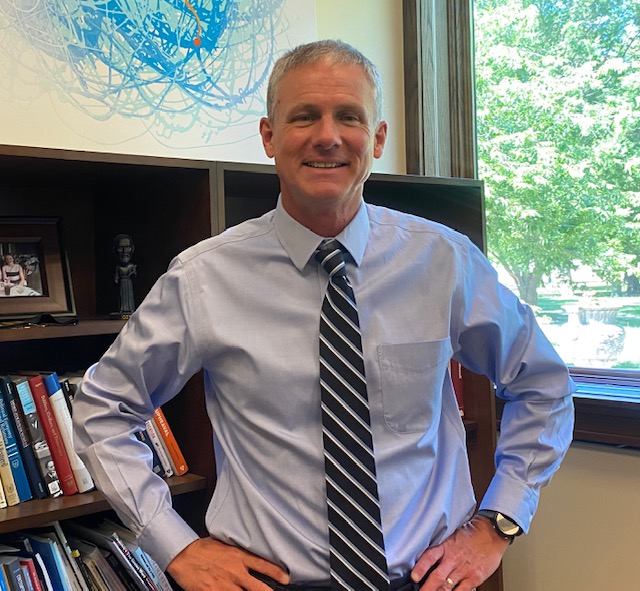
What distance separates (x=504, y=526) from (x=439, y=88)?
1483 mm

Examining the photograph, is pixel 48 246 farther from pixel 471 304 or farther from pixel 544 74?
pixel 544 74

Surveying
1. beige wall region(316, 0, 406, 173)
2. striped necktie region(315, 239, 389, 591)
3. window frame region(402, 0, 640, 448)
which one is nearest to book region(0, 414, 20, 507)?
striped necktie region(315, 239, 389, 591)

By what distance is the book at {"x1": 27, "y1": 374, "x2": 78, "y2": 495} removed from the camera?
4.87ft

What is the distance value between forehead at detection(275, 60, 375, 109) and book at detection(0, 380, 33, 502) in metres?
0.82

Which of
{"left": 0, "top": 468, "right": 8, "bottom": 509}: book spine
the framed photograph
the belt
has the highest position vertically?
the framed photograph

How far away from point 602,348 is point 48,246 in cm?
151

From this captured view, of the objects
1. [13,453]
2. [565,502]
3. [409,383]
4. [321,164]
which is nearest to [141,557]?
[13,453]

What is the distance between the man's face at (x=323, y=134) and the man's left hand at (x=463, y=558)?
0.64 metres

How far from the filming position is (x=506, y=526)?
4.52 ft

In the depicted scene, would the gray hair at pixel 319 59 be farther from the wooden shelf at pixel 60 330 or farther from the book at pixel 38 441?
the book at pixel 38 441

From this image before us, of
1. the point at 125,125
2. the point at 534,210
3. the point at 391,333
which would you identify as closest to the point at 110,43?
the point at 125,125

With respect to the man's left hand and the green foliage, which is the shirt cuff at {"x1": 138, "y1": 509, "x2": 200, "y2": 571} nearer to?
the man's left hand

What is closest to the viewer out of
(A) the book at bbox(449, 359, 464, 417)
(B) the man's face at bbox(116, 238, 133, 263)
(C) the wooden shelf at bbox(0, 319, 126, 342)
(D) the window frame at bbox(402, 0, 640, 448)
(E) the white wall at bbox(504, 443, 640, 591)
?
(C) the wooden shelf at bbox(0, 319, 126, 342)

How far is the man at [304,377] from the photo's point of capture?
1254 millimetres
